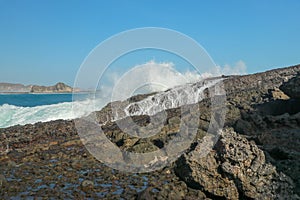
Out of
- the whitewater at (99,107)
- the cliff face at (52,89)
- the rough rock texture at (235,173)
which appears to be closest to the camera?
the rough rock texture at (235,173)

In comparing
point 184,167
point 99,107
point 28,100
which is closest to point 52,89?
point 28,100

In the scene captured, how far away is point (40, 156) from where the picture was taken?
16062mm

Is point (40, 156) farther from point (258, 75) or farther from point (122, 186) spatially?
point (258, 75)

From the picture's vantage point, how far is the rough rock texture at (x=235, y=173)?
8023 mm

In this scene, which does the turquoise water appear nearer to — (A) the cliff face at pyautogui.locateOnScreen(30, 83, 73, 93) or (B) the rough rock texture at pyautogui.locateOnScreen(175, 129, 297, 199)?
(A) the cliff face at pyautogui.locateOnScreen(30, 83, 73, 93)

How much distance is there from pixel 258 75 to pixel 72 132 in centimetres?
2680

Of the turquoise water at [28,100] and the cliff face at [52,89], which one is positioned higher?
the cliff face at [52,89]

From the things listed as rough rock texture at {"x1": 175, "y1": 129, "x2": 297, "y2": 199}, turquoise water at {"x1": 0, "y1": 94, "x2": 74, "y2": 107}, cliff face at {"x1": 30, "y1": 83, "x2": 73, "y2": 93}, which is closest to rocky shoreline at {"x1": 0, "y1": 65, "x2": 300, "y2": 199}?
rough rock texture at {"x1": 175, "y1": 129, "x2": 297, "y2": 199}

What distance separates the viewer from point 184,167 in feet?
31.4

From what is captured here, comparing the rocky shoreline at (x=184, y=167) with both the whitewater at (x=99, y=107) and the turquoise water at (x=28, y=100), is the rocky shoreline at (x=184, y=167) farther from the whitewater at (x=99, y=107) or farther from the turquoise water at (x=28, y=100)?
the turquoise water at (x=28, y=100)

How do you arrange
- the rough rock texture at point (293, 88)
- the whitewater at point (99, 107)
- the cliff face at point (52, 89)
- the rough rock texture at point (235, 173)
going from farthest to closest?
the cliff face at point (52, 89)
the whitewater at point (99, 107)
the rough rock texture at point (293, 88)
the rough rock texture at point (235, 173)

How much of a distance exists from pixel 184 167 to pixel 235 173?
1.66m

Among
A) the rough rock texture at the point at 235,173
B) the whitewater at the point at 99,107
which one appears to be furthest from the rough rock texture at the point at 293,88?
the rough rock texture at the point at 235,173

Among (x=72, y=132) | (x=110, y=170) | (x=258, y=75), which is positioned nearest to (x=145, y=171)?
(x=110, y=170)
